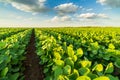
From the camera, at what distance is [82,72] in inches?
103

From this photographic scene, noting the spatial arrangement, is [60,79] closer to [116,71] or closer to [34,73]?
[116,71]

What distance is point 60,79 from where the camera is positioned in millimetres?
2383

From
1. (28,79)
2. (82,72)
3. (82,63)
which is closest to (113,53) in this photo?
(82,63)

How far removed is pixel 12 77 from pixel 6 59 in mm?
391

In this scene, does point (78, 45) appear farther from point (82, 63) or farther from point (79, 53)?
point (82, 63)

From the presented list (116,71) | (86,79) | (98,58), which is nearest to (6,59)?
(86,79)

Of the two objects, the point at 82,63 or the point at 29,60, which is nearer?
the point at 82,63

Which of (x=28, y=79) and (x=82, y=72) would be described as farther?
(x=28, y=79)

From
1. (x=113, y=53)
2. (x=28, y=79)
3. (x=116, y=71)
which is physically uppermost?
(x=113, y=53)

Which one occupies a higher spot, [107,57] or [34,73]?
[107,57]

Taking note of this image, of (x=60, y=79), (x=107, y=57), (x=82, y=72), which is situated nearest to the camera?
(x=60, y=79)

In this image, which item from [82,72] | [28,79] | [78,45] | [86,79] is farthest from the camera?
[28,79]

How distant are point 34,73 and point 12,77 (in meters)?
5.34

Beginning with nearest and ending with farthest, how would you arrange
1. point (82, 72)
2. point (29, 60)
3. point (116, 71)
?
point (82, 72) → point (116, 71) → point (29, 60)
